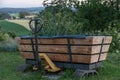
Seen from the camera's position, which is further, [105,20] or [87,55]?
[105,20]

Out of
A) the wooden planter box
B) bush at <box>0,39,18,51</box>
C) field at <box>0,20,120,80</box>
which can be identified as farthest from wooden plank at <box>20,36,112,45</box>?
bush at <box>0,39,18,51</box>

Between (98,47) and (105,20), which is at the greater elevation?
(98,47)

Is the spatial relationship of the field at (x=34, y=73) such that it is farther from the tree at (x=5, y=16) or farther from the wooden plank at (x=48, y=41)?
the tree at (x=5, y=16)

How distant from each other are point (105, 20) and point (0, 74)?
11.4 meters

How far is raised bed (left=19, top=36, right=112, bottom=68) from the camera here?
22.8ft

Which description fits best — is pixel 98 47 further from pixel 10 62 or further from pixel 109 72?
pixel 10 62

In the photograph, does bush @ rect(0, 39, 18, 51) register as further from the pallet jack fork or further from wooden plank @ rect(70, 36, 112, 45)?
wooden plank @ rect(70, 36, 112, 45)

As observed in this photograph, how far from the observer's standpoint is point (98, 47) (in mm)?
7191

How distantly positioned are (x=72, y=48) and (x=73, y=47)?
3 centimetres

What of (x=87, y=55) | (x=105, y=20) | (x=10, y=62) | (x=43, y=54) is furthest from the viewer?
(x=105, y=20)

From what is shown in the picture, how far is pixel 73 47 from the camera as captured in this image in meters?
7.13

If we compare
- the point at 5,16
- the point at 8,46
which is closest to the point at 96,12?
the point at 5,16

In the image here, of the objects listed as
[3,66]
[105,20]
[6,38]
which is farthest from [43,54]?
[105,20]

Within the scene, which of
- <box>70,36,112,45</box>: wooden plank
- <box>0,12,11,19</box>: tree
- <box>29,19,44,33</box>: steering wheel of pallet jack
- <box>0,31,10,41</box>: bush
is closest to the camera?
<box>70,36,112,45</box>: wooden plank
